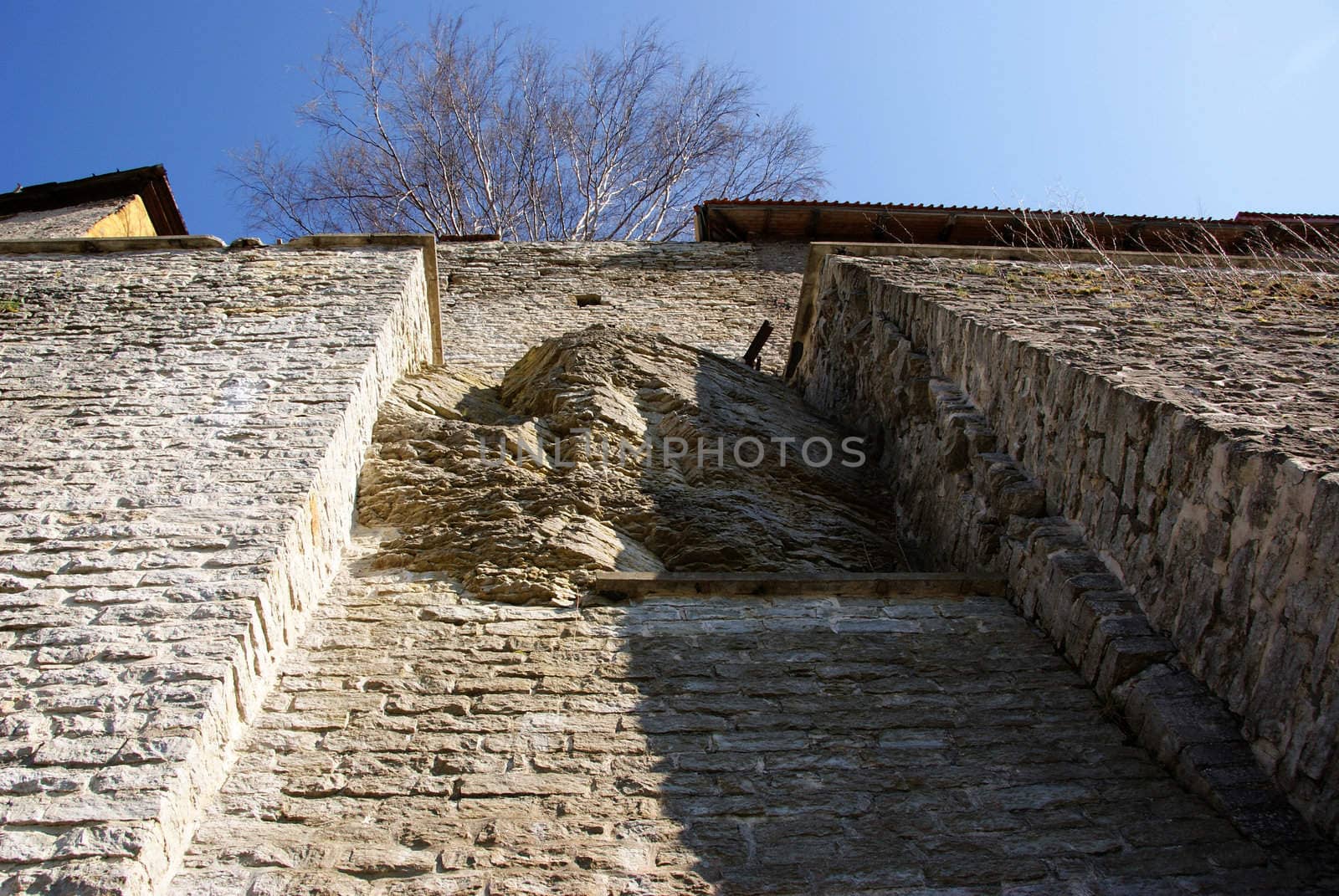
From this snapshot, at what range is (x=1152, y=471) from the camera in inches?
134

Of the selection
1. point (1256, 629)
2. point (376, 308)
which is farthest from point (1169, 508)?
point (376, 308)

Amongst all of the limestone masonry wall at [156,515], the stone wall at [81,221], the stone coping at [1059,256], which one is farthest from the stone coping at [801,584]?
the stone wall at [81,221]

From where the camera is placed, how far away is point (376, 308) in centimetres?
549

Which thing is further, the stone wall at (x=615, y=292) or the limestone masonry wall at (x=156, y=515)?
the stone wall at (x=615, y=292)

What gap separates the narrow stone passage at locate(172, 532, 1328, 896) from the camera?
261 cm

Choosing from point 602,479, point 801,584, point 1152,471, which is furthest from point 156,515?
point 1152,471

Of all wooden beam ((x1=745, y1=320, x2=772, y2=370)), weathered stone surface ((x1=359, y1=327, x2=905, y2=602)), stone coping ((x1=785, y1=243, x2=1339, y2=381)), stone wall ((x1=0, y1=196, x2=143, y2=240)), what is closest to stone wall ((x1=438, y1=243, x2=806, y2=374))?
wooden beam ((x1=745, y1=320, x2=772, y2=370))

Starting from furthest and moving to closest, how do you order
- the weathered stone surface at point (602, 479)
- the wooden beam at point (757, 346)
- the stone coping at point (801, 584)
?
the wooden beam at point (757, 346) → the weathered stone surface at point (602, 479) → the stone coping at point (801, 584)

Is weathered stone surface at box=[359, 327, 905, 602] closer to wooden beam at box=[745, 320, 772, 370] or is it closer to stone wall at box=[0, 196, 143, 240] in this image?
wooden beam at box=[745, 320, 772, 370]

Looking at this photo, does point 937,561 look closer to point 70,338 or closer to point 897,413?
point 897,413

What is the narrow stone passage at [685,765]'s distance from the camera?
103 inches

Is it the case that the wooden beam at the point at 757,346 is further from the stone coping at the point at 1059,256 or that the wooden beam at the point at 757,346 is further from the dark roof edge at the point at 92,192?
the dark roof edge at the point at 92,192

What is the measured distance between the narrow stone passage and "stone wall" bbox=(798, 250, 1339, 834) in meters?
0.29

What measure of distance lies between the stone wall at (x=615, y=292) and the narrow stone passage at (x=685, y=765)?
15.7 feet
